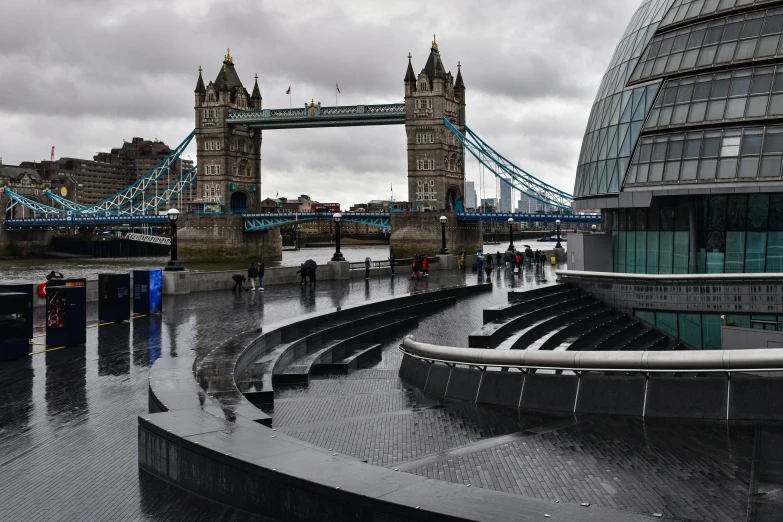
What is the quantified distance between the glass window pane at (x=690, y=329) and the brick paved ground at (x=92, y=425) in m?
13.7

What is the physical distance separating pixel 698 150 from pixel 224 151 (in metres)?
97.8

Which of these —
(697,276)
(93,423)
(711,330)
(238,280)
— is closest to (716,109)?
(697,276)

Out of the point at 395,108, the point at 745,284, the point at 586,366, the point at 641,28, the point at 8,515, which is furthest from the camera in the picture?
the point at 395,108

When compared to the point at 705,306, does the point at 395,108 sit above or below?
above

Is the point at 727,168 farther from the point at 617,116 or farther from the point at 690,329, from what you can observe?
the point at 617,116

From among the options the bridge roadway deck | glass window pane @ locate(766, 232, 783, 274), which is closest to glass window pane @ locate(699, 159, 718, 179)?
glass window pane @ locate(766, 232, 783, 274)

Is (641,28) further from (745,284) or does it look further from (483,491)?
(483,491)

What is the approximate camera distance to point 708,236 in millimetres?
26750

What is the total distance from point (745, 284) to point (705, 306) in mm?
1411

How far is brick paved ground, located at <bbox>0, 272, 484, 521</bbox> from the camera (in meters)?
6.53

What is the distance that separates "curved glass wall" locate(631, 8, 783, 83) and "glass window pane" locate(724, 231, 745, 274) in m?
6.09

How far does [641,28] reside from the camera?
3141 centimetres

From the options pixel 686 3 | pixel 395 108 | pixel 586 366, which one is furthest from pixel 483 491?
pixel 395 108

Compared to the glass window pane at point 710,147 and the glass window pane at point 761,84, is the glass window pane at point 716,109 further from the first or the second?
the glass window pane at point 761,84
